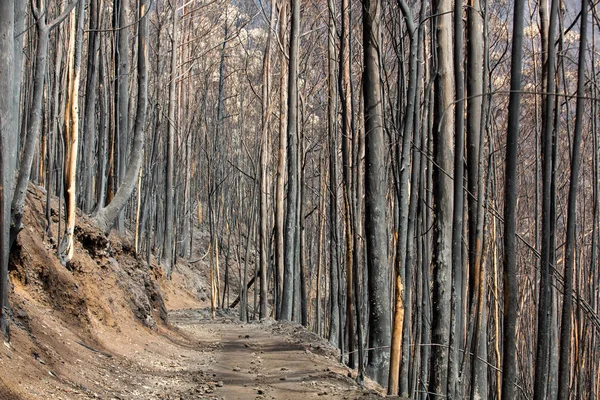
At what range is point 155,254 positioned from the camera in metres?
25.3

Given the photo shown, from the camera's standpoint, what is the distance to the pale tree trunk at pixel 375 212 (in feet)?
30.3

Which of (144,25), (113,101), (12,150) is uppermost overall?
(144,25)

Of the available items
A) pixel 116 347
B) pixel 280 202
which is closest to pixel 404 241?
pixel 116 347

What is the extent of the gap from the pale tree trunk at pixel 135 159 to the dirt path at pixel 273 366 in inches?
110

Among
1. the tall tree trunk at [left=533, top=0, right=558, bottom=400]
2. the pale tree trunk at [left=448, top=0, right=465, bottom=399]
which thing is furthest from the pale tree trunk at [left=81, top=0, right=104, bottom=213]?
the tall tree trunk at [left=533, top=0, right=558, bottom=400]

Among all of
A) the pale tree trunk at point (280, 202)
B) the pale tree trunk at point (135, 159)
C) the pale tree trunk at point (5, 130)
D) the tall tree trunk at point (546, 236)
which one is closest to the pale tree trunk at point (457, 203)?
the tall tree trunk at point (546, 236)

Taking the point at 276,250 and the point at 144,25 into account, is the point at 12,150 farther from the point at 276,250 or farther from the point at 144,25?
the point at 276,250

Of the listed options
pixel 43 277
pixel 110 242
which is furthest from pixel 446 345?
pixel 110 242

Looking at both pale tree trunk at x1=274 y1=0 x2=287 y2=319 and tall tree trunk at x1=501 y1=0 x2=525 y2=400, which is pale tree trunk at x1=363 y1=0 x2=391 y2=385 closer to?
tall tree trunk at x1=501 y1=0 x2=525 y2=400

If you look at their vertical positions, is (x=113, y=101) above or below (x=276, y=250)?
above

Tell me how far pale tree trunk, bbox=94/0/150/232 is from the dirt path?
9.19 ft

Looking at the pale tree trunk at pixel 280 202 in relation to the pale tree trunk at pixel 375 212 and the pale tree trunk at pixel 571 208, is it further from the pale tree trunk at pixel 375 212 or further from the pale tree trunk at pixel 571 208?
the pale tree trunk at pixel 571 208

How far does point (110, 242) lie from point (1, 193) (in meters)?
5.83

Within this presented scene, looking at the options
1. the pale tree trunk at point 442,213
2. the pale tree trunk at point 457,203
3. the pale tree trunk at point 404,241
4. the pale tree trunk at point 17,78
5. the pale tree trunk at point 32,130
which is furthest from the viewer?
the pale tree trunk at point 442,213
